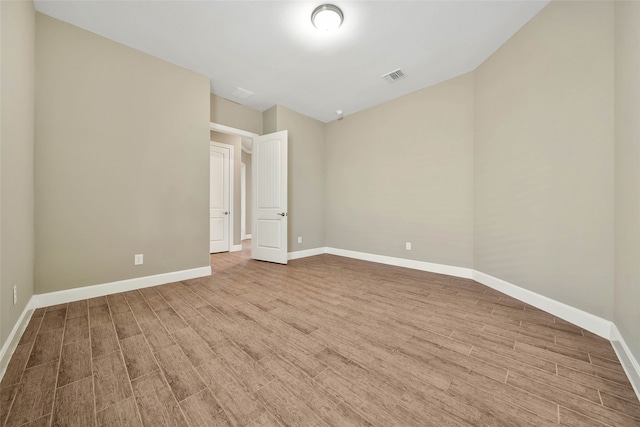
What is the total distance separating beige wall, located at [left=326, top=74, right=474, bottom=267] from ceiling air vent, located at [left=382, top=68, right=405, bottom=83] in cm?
59

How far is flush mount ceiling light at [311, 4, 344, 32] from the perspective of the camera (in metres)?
2.20

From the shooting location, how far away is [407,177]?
13.0 ft

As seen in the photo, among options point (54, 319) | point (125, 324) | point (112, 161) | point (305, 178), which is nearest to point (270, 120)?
point (305, 178)

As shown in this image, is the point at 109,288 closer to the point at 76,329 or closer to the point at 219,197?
the point at 76,329

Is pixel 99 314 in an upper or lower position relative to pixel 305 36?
lower

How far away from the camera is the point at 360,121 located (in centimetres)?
461

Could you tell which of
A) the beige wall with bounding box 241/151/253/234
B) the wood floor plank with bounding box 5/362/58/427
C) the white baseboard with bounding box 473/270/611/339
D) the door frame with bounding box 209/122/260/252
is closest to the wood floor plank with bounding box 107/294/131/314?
the wood floor plank with bounding box 5/362/58/427

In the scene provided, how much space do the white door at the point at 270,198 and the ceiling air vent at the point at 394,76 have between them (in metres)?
1.80

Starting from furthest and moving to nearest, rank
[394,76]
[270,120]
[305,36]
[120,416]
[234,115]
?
1. [270,120]
2. [234,115]
3. [394,76]
4. [305,36]
5. [120,416]

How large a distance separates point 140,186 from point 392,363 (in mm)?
3235

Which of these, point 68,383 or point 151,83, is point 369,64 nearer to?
point 151,83

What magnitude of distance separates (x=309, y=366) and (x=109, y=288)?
257 cm

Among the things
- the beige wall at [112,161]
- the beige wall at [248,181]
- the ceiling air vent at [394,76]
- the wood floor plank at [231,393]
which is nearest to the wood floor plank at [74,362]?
the wood floor plank at [231,393]

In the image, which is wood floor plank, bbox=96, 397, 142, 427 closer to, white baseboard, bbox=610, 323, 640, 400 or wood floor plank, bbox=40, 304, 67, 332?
wood floor plank, bbox=40, 304, 67, 332
